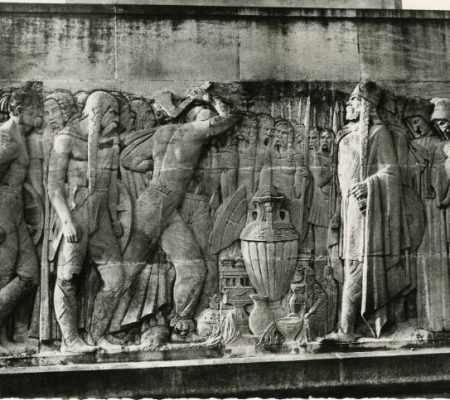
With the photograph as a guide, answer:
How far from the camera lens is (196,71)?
→ 35.2ft

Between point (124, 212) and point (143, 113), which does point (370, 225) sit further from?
point (143, 113)

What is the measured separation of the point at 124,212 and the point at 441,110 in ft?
14.1

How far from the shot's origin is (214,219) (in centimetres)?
1039

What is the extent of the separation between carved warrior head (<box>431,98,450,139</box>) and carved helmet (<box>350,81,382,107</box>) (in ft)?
2.59

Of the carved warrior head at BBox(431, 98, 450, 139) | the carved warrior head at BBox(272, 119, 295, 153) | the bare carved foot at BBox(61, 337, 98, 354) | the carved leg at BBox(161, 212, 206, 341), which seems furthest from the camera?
the carved warrior head at BBox(431, 98, 450, 139)

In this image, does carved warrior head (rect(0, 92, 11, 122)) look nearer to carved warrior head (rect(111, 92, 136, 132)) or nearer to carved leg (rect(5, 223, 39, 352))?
carved warrior head (rect(111, 92, 136, 132))

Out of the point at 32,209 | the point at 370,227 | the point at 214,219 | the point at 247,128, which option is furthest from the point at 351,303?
the point at 32,209

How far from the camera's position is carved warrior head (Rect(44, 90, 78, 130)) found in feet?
34.1

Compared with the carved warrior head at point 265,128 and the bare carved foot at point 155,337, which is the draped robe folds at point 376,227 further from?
the bare carved foot at point 155,337

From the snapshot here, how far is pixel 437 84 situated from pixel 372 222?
2195 mm

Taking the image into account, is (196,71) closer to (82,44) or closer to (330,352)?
(82,44)

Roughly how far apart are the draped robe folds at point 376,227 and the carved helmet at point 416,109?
49 cm

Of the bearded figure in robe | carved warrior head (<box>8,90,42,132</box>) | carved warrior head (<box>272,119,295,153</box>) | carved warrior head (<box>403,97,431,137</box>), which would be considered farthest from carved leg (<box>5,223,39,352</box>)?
carved warrior head (<box>403,97,431,137</box>)

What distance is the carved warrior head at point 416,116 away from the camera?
1080cm
